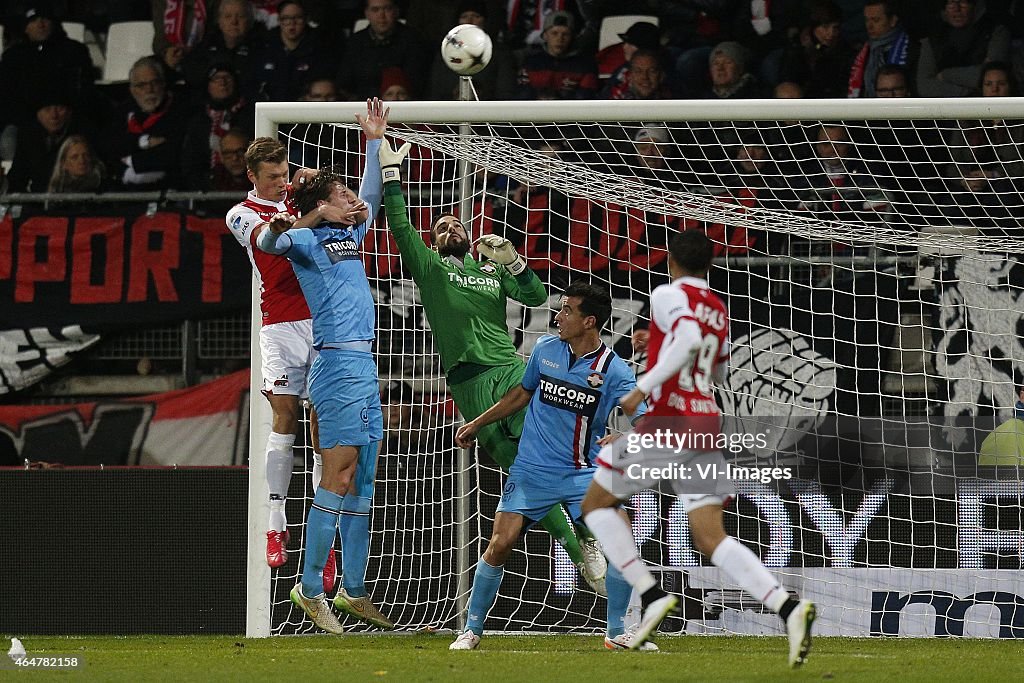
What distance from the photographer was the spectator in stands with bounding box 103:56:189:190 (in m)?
12.0

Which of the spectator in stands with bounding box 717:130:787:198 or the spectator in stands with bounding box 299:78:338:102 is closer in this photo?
the spectator in stands with bounding box 717:130:787:198

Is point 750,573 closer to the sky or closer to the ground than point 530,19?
closer to the ground

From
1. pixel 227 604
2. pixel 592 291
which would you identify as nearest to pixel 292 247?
pixel 592 291

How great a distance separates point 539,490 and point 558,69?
17.4 feet

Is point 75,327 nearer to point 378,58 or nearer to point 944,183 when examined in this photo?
point 378,58

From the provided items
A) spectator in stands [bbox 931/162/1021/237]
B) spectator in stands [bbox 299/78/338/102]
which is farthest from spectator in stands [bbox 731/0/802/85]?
spectator in stands [bbox 299/78/338/102]

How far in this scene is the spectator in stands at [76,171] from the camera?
1173cm

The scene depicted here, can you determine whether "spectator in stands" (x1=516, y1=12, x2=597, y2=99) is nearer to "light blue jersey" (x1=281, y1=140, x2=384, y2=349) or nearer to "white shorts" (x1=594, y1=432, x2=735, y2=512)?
"light blue jersey" (x1=281, y1=140, x2=384, y2=349)

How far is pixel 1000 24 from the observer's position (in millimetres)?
11297

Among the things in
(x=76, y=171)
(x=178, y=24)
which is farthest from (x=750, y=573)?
(x=178, y=24)

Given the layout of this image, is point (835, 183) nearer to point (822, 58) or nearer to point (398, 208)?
point (822, 58)

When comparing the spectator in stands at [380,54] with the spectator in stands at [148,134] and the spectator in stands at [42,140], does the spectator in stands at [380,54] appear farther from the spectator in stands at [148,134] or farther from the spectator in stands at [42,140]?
the spectator in stands at [42,140]

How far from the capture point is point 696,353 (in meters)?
6.02

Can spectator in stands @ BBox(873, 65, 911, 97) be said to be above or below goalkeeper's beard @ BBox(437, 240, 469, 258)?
above
